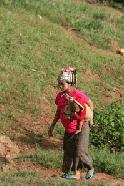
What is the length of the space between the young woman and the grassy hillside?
48cm

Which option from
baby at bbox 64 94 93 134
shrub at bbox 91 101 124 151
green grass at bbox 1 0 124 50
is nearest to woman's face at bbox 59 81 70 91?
baby at bbox 64 94 93 134

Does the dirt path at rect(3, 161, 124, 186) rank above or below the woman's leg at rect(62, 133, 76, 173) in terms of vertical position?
below

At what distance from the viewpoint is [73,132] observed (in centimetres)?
Answer: 652

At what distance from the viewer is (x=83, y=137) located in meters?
6.55

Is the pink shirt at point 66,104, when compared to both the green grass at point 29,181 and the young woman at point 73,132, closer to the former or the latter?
the young woman at point 73,132

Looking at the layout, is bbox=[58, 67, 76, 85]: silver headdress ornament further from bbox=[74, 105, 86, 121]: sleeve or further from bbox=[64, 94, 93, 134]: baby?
bbox=[74, 105, 86, 121]: sleeve

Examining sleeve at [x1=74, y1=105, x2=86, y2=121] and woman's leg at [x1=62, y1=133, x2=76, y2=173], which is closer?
sleeve at [x1=74, y1=105, x2=86, y2=121]

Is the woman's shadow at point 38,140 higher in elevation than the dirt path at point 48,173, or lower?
lower

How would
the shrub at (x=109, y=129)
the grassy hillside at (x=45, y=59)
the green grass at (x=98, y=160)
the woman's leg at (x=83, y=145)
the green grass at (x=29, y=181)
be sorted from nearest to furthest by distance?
the green grass at (x=29, y=181)
the woman's leg at (x=83, y=145)
the green grass at (x=98, y=160)
the shrub at (x=109, y=129)
the grassy hillside at (x=45, y=59)

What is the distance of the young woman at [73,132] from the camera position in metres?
6.46

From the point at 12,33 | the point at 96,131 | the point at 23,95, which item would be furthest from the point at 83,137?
the point at 12,33

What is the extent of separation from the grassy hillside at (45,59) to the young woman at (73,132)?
18.9 inches

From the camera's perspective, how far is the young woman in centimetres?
646

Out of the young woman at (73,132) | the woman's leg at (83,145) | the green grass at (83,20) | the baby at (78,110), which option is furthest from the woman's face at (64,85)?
the green grass at (83,20)
